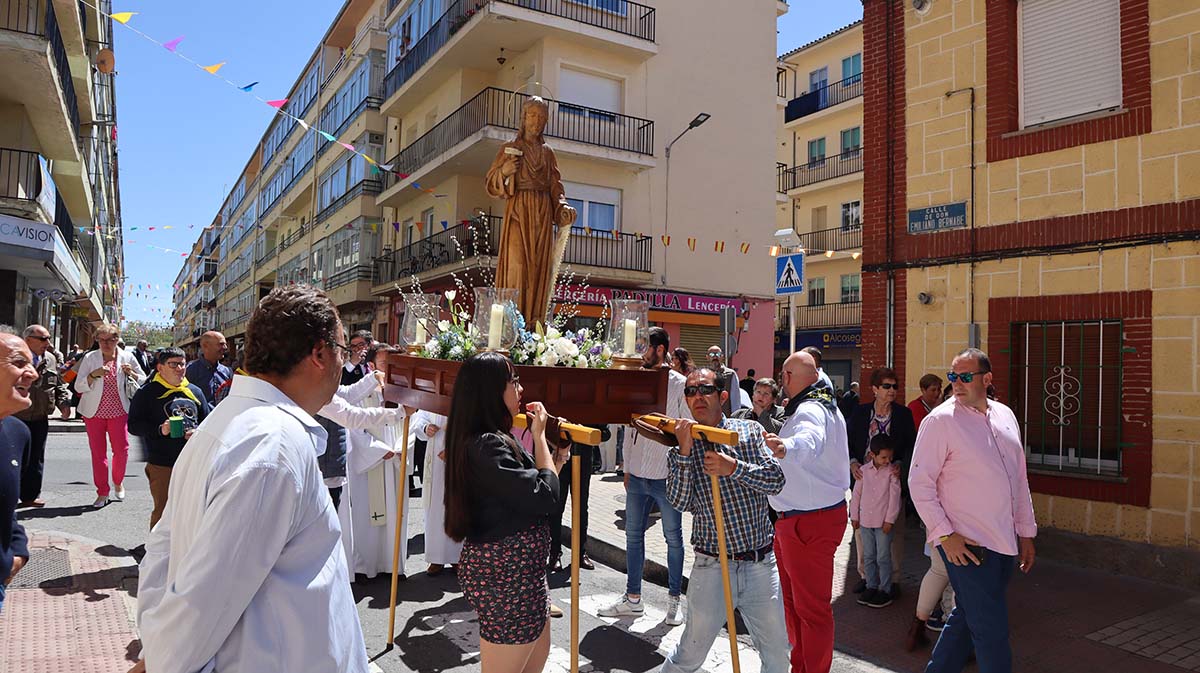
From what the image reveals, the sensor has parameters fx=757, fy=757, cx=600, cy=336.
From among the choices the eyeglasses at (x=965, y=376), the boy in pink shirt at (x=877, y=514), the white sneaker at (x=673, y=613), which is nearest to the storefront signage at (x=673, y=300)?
the boy in pink shirt at (x=877, y=514)

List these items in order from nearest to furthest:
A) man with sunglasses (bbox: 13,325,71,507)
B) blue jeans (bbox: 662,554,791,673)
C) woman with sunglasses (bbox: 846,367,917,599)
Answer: blue jeans (bbox: 662,554,791,673) → woman with sunglasses (bbox: 846,367,917,599) → man with sunglasses (bbox: 13,325,71,507)

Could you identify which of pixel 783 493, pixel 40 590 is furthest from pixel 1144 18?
pixel 40 590

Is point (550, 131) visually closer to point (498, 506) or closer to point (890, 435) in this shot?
point (890, 435)

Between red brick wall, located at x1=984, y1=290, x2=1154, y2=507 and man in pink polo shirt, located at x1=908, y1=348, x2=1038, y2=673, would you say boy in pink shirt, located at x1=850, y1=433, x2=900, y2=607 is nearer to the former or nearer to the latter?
man in pink polo shirt, located at x1=908, y1=348, x2=1038, y2=673

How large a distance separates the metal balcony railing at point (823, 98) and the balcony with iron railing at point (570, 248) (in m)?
13.8

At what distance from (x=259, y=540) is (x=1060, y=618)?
6.52 meters

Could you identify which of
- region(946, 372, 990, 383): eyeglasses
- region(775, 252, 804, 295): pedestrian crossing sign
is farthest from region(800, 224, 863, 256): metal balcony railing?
region(946, 372, 990, 383): eyeglasses

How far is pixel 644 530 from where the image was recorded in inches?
237

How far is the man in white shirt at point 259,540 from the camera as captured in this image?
1.68m

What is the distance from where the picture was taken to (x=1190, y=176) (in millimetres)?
7316

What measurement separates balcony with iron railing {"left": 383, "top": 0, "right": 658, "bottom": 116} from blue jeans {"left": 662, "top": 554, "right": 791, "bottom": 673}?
18.1m

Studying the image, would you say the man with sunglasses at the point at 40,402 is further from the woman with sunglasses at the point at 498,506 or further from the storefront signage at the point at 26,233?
the storefront signage at the point at 26,233

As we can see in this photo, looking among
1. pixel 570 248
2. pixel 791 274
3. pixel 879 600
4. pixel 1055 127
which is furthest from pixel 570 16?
pixel 879 600

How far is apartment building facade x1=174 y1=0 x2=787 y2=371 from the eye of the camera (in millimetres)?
20438
